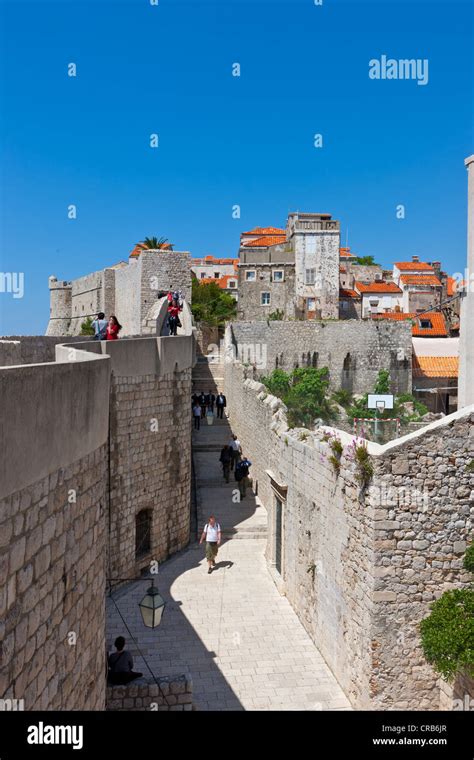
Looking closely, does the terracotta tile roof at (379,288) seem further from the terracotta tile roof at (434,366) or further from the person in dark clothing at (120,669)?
the person in dark clothing at (120,669)

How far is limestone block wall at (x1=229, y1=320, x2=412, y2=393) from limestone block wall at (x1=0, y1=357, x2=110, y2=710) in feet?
107

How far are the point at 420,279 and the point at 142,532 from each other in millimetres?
54090

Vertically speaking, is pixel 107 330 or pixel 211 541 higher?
pixel 107 330

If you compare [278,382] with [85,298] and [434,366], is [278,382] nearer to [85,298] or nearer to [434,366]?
[434,366]

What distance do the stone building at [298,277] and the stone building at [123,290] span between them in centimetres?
833

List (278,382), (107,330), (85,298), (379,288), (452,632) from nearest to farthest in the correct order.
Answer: (452,632)
(107,330)
(278,382)
(85,298)
(379,288)

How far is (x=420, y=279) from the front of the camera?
6156 cm

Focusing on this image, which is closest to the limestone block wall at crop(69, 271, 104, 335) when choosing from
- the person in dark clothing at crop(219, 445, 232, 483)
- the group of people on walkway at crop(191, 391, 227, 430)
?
the group of people on walkway at crop(191, 391, 227, 430)

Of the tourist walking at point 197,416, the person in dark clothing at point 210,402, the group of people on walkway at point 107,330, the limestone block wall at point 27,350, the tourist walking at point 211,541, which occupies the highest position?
the group of people on walkway at point 107,330

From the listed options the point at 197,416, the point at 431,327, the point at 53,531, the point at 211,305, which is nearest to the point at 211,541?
the point at 53,531

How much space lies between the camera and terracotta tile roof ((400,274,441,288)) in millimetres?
60275

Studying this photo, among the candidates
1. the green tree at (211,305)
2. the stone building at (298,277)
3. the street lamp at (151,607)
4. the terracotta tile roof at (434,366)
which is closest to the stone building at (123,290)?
the green tree at (211,305)

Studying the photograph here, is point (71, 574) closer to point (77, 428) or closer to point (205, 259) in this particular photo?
point (77, 428)

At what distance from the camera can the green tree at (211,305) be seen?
4204 cm
